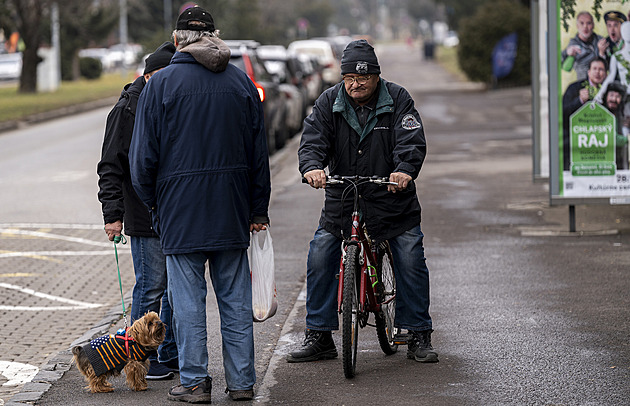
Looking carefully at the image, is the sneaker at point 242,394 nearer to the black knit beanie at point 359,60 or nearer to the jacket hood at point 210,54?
the jacket hood at point 210,54

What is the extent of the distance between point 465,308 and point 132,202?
2.82m

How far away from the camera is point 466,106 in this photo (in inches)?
1198

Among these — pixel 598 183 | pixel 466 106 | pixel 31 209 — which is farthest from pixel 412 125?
pixel 466 106

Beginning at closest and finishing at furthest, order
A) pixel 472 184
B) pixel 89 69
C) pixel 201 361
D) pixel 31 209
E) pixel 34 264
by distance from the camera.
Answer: pixel 201 361 < pixel 34 264 < pixel 31 209 < pixel 472 184 < pixel 89 69

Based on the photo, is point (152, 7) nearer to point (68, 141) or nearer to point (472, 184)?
point (68, 141)

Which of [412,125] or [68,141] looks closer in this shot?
[412,125]

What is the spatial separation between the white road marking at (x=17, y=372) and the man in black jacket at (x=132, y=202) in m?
0.90

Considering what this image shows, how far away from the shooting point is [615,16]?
1021cm

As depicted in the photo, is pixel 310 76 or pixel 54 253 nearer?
pixel 54 253

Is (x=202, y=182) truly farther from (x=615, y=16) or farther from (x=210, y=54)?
(x=615, y=16)

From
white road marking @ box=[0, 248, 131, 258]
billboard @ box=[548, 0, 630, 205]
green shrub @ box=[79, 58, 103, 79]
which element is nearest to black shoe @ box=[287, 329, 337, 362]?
billboard @ box=[548, 0, 630, 205]

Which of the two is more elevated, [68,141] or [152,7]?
[152,7]

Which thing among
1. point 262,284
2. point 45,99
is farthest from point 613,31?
point 45,99

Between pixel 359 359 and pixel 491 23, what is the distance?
95.7 feet
